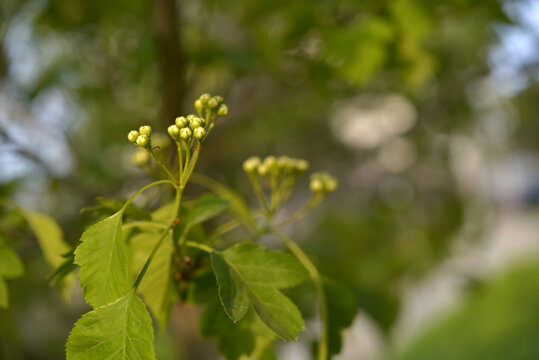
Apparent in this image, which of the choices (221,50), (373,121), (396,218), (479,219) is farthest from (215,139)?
(373,121)

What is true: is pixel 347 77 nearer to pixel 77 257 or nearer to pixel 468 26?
pixel 77 257

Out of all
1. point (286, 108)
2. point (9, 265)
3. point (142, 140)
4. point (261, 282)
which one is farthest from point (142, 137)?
point (286, 108)

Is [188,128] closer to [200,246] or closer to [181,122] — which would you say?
[181,122]

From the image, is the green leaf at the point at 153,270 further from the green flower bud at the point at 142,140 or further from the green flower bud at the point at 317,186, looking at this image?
the green flower bud at the point at 317,186

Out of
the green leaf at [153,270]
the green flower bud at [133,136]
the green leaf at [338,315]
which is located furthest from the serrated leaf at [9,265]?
the green leaf at [338,315]

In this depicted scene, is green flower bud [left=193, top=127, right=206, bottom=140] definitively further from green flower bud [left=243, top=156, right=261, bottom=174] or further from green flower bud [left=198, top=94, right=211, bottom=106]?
green flower bud [left=243, top=156, right=261, bottom=174]
